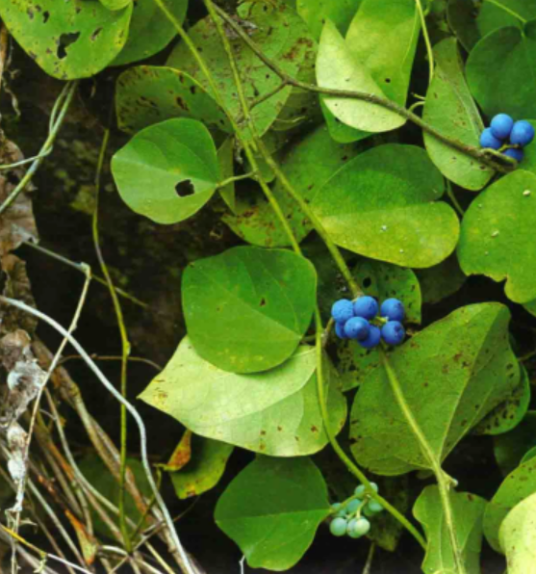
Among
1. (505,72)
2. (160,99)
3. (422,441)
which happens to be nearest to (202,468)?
(422,441)

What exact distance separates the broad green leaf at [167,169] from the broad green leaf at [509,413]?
1.18ft

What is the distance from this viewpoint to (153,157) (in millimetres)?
795

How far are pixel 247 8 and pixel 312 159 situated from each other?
0.17 m

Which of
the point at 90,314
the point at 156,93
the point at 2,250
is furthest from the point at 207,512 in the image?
the point at 156,93

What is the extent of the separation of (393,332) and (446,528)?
0.63 feet

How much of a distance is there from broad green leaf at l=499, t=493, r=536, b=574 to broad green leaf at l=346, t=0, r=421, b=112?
0.39 m

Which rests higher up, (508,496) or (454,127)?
(454,127)

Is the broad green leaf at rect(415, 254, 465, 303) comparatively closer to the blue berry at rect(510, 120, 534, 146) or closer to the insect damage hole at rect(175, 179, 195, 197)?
the blue berry at rect(510, 120, 534, 146)

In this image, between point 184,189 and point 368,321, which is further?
point 184,189

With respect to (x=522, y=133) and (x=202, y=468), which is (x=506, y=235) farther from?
(x=202, y=468)

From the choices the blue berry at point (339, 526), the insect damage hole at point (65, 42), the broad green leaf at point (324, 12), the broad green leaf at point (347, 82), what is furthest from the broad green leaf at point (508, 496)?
the insect damage hole at point (65, 42)

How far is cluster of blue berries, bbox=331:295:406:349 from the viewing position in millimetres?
730

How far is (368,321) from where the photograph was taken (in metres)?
0.75

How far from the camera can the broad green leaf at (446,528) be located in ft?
2.49
